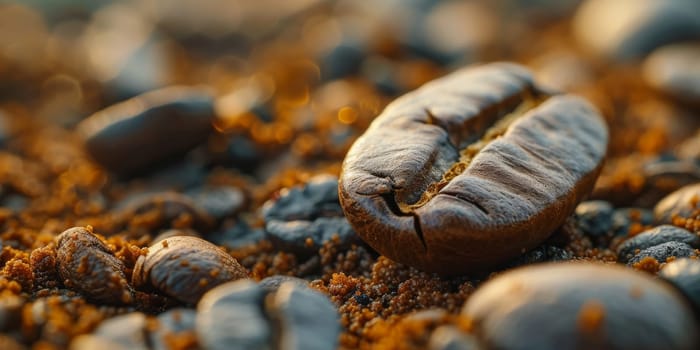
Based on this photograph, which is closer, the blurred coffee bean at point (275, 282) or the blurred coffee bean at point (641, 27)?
the blurred coffee bean at point (275, 282)

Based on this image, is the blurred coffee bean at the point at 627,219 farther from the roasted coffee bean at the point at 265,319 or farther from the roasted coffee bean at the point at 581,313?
the roasted coffee bean at the point at 265,319

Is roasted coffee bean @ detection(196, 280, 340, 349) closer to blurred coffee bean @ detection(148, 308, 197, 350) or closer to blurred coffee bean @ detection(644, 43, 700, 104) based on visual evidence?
blurred coffee bean @ detection(148, 308, 197, 350)

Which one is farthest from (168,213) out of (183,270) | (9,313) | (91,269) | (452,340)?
(452,340)

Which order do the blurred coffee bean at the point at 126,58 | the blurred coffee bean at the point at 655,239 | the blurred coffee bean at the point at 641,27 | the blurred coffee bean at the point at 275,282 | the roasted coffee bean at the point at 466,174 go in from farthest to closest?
the blurred coffee bean at the point at 641,27
the blurred coffee bean at the point at 126,58
the blurred coffee bean at the point at 655,239
the blurred coffee bean at the point at 275,282
the roasted coffee bean at the point at 466,174

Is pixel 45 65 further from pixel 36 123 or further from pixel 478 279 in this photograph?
pixel 478 279

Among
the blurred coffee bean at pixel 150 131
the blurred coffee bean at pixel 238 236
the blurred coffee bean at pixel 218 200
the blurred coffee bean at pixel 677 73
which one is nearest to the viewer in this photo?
the blurred coffee bean at pixel 238 236

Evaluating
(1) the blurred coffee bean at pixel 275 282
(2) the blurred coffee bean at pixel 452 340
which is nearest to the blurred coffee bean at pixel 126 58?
(1) the blurred coffee bean at pixel 275 282

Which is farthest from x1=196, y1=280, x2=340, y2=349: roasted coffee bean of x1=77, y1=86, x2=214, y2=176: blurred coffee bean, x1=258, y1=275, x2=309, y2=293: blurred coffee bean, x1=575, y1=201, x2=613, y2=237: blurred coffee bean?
x1=77, y1=86, x2=214, y2=176: blurred coffee bean
